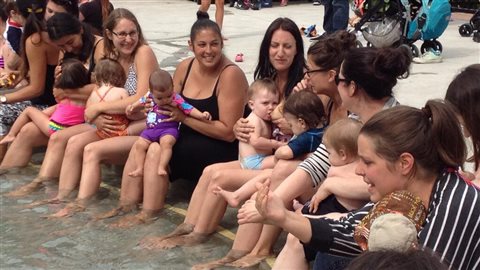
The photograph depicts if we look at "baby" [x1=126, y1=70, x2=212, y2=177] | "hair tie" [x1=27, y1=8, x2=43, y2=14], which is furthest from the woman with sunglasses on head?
"hair tie" [x1=27, y1=8, x2=43, y2=14]

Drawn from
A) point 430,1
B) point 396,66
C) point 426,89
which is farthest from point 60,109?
point 430,1

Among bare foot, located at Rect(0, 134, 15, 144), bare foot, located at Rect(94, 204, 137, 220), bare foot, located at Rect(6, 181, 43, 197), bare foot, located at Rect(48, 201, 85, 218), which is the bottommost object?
bare foot, located at Rect(6, 181, 43, 197)

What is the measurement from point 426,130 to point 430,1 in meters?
7.56

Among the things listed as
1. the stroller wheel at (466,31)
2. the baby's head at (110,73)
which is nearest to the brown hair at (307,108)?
the baby's head at (110,73)

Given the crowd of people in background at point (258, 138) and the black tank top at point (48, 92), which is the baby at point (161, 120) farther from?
the black tank top at point (48, 92)

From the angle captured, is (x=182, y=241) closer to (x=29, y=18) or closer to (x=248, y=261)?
(x=248, y=261)

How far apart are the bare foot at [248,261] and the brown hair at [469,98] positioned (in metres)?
1.45

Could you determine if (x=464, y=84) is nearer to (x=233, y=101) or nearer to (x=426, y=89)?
(x=233, y=101)

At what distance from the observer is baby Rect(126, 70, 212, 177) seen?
4914mm

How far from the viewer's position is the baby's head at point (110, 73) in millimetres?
5551

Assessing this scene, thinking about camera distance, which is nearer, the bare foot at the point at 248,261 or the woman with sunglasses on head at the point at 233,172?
the bare foot at the point at 248,261

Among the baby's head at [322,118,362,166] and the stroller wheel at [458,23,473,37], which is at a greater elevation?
the baby's head at [322,118,362,166]

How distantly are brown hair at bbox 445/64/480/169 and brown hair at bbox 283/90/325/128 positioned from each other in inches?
39.6

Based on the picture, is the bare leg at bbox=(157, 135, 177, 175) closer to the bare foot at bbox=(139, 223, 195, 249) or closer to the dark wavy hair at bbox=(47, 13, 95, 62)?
the bare foot at bbox=(139, 223, 195, 249)
